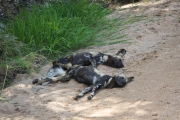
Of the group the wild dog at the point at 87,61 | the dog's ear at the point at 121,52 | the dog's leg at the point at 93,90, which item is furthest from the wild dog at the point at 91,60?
the dog's leg at the point at 93,90

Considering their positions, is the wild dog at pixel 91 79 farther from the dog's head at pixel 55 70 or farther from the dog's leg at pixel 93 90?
the dog's head at pixel 55 70

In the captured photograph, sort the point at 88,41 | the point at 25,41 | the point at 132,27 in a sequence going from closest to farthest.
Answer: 1. the point at 25,41
2. the point at 88,41
3. the point at 132,27

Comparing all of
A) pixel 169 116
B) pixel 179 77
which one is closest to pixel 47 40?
pixel 179 77

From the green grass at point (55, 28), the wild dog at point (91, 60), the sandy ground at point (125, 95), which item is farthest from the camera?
the green grass at point (55, 28)

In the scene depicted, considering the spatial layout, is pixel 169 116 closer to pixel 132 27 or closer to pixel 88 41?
pixel 88 41

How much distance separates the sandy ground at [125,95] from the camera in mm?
3615

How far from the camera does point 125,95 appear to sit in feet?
13.5

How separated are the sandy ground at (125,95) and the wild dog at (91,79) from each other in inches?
2.7

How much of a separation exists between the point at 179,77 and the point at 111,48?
1.85 meters

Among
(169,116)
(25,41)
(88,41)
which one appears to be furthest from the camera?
(88,41)

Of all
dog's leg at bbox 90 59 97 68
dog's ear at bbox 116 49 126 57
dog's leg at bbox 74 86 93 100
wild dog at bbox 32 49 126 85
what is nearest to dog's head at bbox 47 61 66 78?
wild dog at bbox 32 49 126 85

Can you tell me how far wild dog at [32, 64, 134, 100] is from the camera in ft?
14.4

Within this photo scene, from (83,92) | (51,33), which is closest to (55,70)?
(83,92)

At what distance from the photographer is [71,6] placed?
7.10 metres
